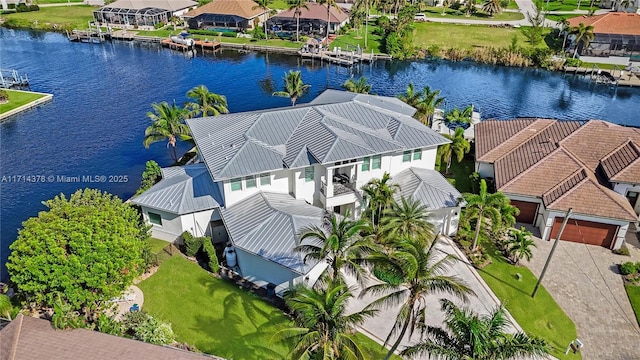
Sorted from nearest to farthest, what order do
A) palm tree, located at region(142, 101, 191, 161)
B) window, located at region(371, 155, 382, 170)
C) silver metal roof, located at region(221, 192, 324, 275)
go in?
1. silver metal roof, located at region(221, 192, 324, 275)
2. window, located at region(371, 155, 382, 170)
3. palm tree, located at region(142, 101, 191, 161)

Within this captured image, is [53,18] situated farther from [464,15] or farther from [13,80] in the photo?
[464,15]

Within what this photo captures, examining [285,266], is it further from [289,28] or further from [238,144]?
[289,28]

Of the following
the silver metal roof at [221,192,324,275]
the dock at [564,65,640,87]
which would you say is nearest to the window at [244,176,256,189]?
the silver metal roof at [221,192,324,275]

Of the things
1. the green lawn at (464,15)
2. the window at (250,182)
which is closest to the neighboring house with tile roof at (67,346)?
the window at (250,182)

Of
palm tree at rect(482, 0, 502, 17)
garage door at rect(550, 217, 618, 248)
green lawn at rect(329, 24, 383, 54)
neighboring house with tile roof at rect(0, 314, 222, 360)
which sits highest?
palm tree at rect(482, 0, 502, 17)

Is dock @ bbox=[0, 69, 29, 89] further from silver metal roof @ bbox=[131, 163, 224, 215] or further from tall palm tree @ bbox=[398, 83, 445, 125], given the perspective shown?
tall palm tree @ bbox=[398, 83, 445, 125]

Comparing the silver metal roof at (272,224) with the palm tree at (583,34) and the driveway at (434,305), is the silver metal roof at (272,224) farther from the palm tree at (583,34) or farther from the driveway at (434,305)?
the palm tree at (583,34)
